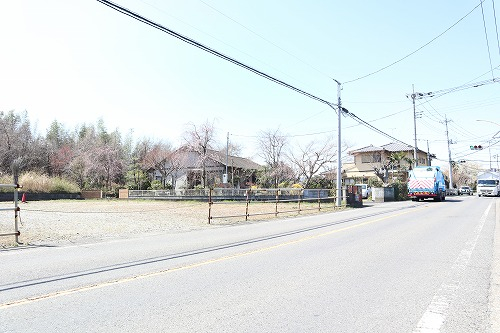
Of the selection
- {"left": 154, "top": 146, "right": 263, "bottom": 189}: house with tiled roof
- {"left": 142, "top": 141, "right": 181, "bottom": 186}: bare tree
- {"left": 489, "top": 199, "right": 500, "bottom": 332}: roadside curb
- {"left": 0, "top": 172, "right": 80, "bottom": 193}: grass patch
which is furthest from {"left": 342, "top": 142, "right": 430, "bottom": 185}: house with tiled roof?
{"left": 489, "top": 199, "right": 500, "bottom": 332}: roadside curb

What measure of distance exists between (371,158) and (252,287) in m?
63.8

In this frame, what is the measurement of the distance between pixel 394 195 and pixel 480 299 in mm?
39046

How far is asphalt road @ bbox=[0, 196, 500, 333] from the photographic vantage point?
13.3ft

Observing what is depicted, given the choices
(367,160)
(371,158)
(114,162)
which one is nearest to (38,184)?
(114,162)

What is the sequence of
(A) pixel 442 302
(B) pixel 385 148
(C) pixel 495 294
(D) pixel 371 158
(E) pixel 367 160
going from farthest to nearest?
(E) pixel 367 160 → (D) pixel 371 158 → (B) pixel 385 148 → (C) pixel 495 294 → (A) pixel 442 302

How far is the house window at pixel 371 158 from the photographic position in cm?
6375

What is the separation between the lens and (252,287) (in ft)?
18.0

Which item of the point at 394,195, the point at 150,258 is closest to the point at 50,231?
the point at 150,258

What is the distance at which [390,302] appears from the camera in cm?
486

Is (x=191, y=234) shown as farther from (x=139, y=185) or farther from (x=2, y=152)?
(x=2, y=152)

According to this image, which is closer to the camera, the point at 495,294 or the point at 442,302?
the point at 442,302

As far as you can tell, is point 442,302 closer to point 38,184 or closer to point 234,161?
point 38,184

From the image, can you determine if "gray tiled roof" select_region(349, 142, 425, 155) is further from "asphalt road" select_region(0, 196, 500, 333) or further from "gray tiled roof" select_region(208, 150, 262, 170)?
"asphalt road" select_region(0, 196, 500, 333)

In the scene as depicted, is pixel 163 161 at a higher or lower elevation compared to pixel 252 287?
higher
